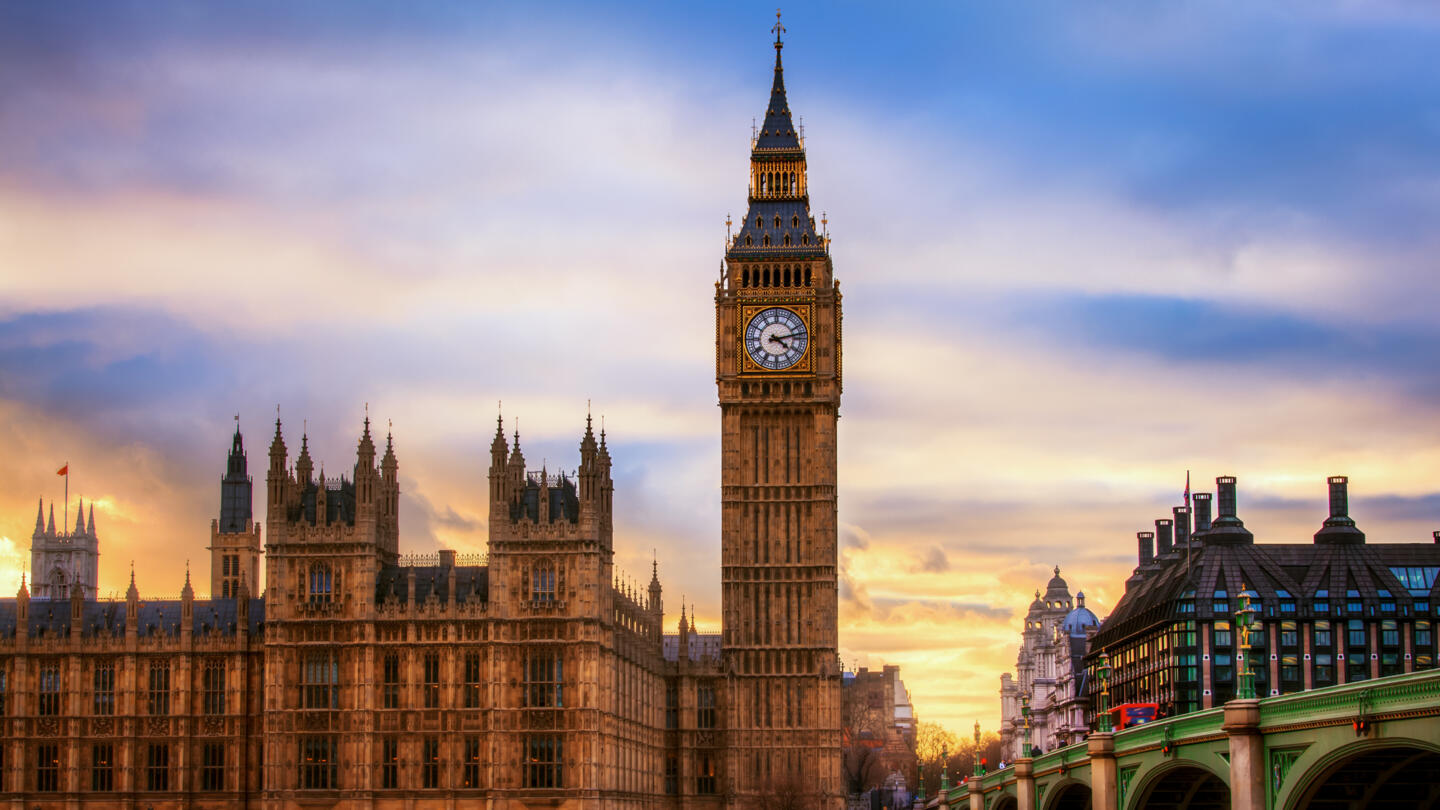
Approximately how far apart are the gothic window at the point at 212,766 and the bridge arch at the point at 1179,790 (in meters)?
69.8

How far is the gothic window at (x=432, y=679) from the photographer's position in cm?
12706

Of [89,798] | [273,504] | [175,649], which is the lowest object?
[89,798]

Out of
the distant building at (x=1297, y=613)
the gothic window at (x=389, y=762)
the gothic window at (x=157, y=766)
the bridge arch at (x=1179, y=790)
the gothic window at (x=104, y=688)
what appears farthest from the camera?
the distant building at (x=1297, y=613)

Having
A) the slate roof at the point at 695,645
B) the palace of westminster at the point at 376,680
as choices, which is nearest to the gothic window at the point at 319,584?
the palace of westminster at the point at 376,680

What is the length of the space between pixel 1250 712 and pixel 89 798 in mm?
93105

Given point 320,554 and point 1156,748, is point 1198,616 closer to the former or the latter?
point 320,554

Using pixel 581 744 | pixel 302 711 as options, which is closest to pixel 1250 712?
pixel 581 744

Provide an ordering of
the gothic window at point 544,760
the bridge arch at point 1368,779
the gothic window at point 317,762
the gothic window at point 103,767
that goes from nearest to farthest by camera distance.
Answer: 1. the bridge arch at point 1368,779
2. the gothic window at point 544,760
3. the gothic window at point 317,762
4. the gothic window at point 103,767

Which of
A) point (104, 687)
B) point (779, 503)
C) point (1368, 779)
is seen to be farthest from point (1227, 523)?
point (1368, 779)

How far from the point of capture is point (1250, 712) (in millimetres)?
58344

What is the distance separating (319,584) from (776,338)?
42.4 m

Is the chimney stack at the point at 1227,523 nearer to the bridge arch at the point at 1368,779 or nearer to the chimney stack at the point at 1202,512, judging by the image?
the chimney stack at the point at 1202,512

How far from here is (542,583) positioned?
419 feet

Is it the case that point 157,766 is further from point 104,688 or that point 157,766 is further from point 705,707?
point 705,707
